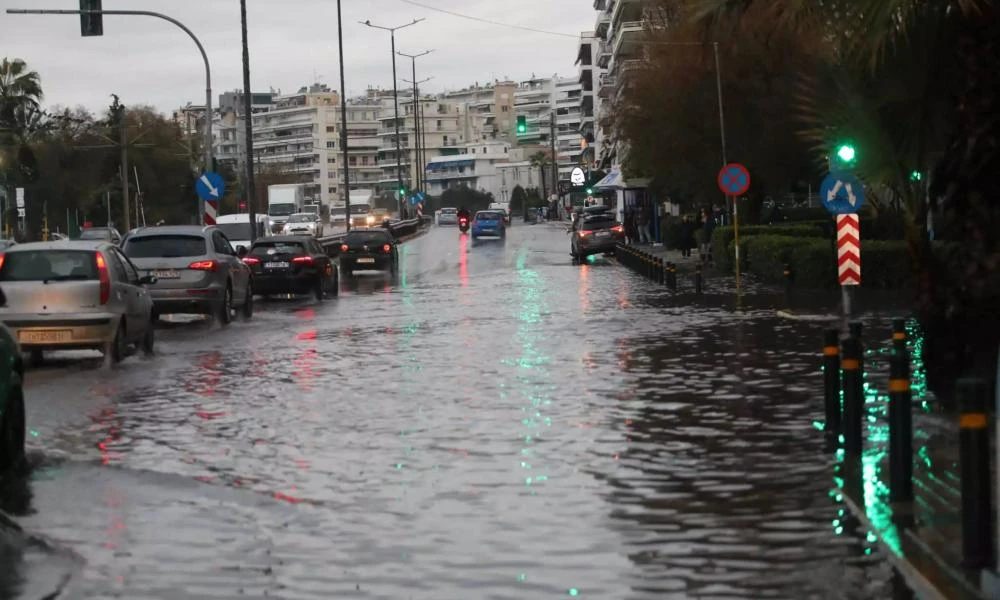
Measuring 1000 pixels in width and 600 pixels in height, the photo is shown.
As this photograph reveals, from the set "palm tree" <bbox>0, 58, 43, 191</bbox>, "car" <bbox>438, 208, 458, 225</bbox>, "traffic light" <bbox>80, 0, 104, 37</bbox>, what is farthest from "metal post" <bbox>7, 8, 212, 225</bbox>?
"car" <bbox>438, 208, 458, 225</bbox>

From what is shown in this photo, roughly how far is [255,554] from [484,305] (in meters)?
24.3

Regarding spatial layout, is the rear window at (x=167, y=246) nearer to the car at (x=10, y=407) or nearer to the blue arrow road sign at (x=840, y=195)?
the blue arrow road sign at (x=840, y=195)

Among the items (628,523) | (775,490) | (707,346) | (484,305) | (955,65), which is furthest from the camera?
(484,305)

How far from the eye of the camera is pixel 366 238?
5156 cm

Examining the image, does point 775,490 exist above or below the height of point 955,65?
below

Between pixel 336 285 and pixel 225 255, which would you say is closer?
pixel 225 255

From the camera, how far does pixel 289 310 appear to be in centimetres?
3441

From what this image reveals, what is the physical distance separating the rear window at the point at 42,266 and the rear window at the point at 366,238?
98.5ft

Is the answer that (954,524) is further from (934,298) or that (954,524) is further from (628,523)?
(934,298)

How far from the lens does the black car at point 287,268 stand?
36.8m

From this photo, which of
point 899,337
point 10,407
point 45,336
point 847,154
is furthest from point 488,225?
point 899,337

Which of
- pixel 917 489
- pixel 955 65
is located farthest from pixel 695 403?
pixel 917 489

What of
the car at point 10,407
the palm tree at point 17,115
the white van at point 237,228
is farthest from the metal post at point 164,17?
the palm tree at point 17,115

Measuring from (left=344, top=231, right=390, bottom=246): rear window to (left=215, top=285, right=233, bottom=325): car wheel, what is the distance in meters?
21.7
